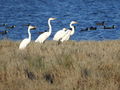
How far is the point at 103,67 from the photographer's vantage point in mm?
9031

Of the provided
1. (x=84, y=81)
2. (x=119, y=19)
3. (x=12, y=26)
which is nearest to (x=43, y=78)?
(x=84, y=81)

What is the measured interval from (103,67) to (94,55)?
6.95ft

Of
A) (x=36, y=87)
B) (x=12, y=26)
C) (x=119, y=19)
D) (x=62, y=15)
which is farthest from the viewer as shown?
(x=62, y=15)

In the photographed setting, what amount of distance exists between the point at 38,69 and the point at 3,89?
1.56m

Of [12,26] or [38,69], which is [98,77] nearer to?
[38,69]

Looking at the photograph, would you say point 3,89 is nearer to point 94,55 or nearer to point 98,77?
point 98,77

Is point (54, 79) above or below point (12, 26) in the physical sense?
above

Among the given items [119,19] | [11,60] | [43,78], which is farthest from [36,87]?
[119,19]

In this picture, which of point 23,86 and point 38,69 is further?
point 38,69

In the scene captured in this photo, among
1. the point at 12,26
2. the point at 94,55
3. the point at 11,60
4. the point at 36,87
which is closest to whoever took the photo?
the point at 36,87

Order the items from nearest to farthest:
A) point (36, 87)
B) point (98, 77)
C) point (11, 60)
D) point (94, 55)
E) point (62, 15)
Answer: point (36, 87), point (98, 77), point (11, 60), point (94, 55), point (62, 15)

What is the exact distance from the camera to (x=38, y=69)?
29.8ft

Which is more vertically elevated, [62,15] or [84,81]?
[84,81]

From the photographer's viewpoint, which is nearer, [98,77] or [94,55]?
[98,77]
